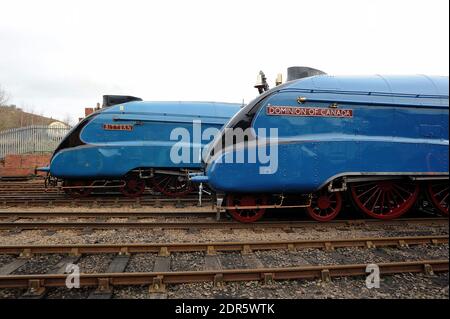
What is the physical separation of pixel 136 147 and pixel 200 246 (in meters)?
5.48

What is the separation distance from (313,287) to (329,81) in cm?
427

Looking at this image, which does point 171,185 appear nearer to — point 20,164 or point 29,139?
point 20,164

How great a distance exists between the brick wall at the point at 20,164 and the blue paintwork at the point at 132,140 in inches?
339

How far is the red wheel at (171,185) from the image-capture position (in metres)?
9.94

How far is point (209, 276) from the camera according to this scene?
380 cm

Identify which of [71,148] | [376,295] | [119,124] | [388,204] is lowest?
[376,295]

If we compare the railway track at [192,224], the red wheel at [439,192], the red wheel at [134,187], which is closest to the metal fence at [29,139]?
the red wheel at [134,187]

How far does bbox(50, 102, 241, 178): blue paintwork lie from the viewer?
9.29 meters

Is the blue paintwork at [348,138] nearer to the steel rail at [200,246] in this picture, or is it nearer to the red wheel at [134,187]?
the steel rail at [200,246]

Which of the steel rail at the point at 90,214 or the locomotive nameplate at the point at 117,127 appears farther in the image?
the locomotive nameplate at the point at 117,127
